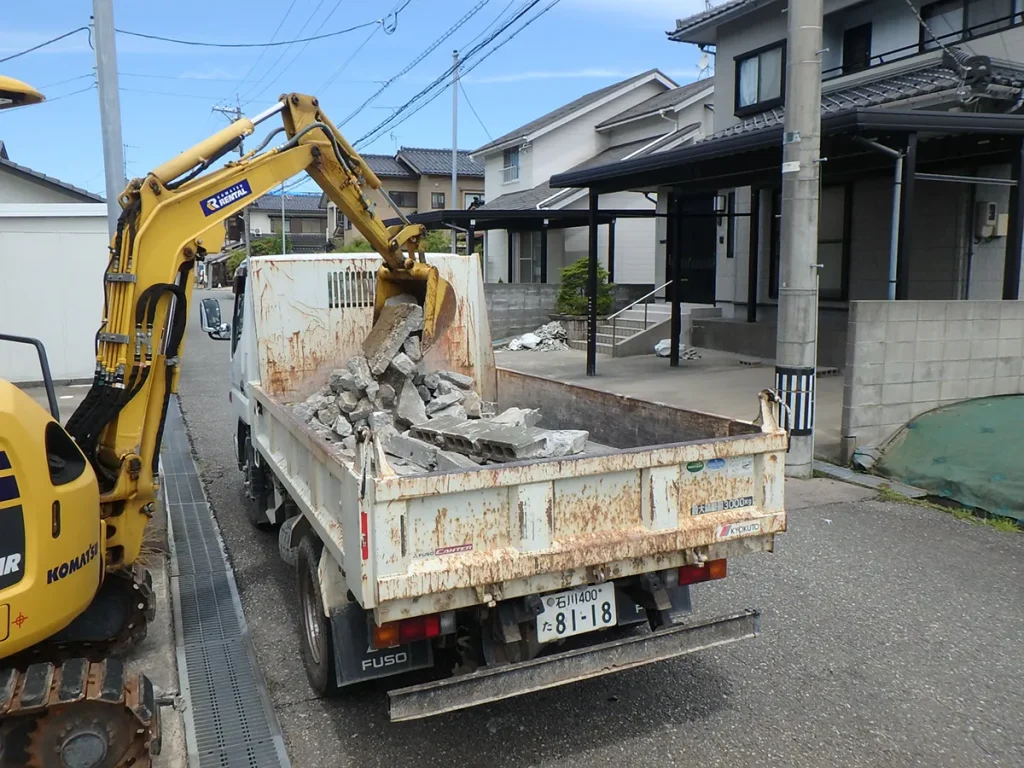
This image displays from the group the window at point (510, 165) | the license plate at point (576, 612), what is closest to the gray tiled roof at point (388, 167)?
the window at point (510, 165)

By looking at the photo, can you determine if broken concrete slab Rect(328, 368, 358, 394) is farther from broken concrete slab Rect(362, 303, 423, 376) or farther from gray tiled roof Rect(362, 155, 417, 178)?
gray tiled roof Rect(362, 155, 417, 178)

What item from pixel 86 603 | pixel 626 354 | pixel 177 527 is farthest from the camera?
pixel 626 354

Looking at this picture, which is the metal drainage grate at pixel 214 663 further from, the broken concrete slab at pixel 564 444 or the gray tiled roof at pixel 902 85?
the gray tiled roof at pixel 902 85

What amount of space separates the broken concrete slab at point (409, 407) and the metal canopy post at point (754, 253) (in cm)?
1201

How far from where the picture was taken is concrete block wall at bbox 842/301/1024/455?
27.9 feet

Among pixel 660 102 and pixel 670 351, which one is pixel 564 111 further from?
pixel 670 351

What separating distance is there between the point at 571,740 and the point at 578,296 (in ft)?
59.8

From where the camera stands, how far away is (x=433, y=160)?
48562 mm

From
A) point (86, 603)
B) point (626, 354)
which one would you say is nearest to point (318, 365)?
point (86, 603)

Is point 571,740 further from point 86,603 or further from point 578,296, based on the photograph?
point 578,296

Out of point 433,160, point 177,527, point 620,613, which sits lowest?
point 177,527

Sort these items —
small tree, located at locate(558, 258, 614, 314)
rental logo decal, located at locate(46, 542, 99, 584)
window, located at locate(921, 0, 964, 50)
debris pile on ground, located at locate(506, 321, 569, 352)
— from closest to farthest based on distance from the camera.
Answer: rental logo decal, located at locate(46, 542, 99, 584) → window, located at locate(921, 0, 964, 50) → debris pile on ground, located at locate(506, 321, 569, 352) → small tree, located at locate(558, 258, 614, 314)

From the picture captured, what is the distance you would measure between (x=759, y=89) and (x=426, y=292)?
1350cm

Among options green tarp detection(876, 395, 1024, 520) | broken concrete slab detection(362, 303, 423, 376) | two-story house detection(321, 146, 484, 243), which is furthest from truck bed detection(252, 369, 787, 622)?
two-story house detection(321, 146, 484, 243)
